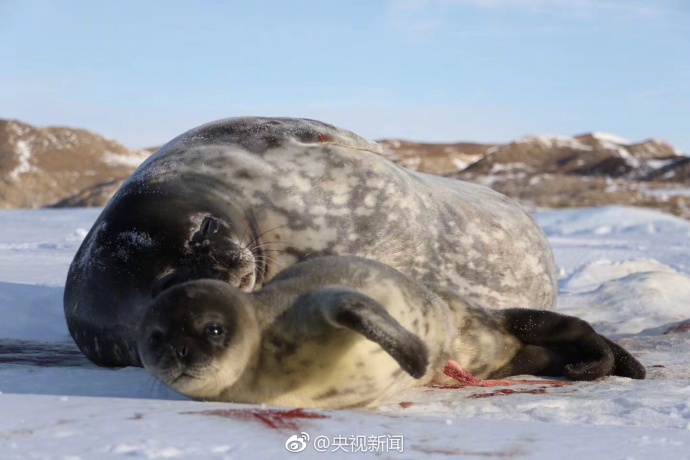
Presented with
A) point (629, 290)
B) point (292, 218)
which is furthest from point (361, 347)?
point (629, 290)

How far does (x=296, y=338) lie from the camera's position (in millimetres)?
2260

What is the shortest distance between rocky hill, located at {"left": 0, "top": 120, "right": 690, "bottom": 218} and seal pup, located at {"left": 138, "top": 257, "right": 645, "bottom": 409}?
411 inches

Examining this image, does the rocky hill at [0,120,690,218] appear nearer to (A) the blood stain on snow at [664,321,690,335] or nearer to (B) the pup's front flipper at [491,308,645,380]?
(A) the blood stain on snow at [664,321,690,335]

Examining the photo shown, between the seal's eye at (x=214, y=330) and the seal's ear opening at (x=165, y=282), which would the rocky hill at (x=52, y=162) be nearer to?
the seal's ear opening at (x=165, y=282)

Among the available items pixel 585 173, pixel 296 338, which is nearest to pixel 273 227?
pixel 296 338

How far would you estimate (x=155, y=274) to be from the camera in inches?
122

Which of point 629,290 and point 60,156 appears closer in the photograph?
point 629,290

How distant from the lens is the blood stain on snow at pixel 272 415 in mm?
1941

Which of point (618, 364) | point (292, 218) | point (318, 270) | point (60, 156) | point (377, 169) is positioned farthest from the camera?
point (60, 156)

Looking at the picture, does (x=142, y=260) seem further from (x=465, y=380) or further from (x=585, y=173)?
(x=585, y=173)

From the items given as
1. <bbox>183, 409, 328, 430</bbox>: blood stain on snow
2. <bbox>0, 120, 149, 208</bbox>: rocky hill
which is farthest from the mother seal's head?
<bbox>0, 120, 149, 208</bbox>: rocky hill

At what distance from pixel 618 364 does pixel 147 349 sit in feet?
4.75

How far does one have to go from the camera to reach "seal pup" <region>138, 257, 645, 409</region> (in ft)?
7.04

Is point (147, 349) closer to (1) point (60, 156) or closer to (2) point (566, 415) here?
(2) point (566, 415)
